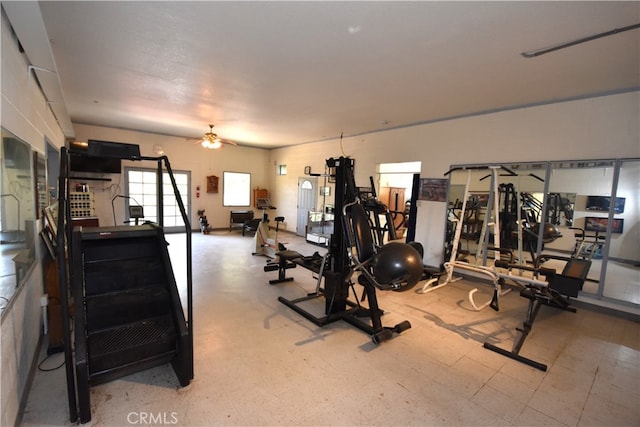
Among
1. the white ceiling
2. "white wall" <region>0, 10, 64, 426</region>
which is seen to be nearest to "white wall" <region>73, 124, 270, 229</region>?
the white ceiling

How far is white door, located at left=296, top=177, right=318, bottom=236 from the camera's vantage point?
8.35 meters

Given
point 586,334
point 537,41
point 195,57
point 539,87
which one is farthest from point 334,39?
point 586,334

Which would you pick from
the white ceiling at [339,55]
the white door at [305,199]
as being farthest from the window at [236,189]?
the white ceiling at [339,55]

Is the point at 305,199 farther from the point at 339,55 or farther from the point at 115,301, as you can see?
the point at 115,301

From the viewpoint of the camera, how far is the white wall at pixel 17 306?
168 cm

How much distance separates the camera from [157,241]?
2.74 m

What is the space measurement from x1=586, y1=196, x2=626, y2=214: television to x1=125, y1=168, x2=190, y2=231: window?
8502mm

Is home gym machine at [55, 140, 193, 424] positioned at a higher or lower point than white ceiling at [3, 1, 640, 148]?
lower

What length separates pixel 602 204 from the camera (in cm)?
385

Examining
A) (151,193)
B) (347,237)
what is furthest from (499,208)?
(151,193)

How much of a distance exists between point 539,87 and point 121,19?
4.56m

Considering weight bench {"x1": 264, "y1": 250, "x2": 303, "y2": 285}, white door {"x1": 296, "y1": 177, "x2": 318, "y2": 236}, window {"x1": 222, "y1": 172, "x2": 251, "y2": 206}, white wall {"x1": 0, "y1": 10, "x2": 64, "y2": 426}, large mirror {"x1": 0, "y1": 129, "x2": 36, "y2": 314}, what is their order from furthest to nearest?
window {"x1": 222, "y1": 172, "x2": 251, "y2": 206} → white door {"x1": 296, "y1": 177, "x2": 318, "y2": 236} → weight bench {"x1": 264, "y1": 250, "x2": 303, "y2": 285} → large mirror {"x1": 0, "y1": 129, "x2": 36, "y2": 314} → white wall {"x1": 0, "y1": 10, "x2": 64, "y2": 426}

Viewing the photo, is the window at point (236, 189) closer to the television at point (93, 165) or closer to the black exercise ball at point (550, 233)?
the television at point (93, 165)

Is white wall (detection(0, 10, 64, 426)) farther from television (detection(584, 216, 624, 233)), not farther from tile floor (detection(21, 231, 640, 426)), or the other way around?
television (detection(584, 216, 624, 233))
